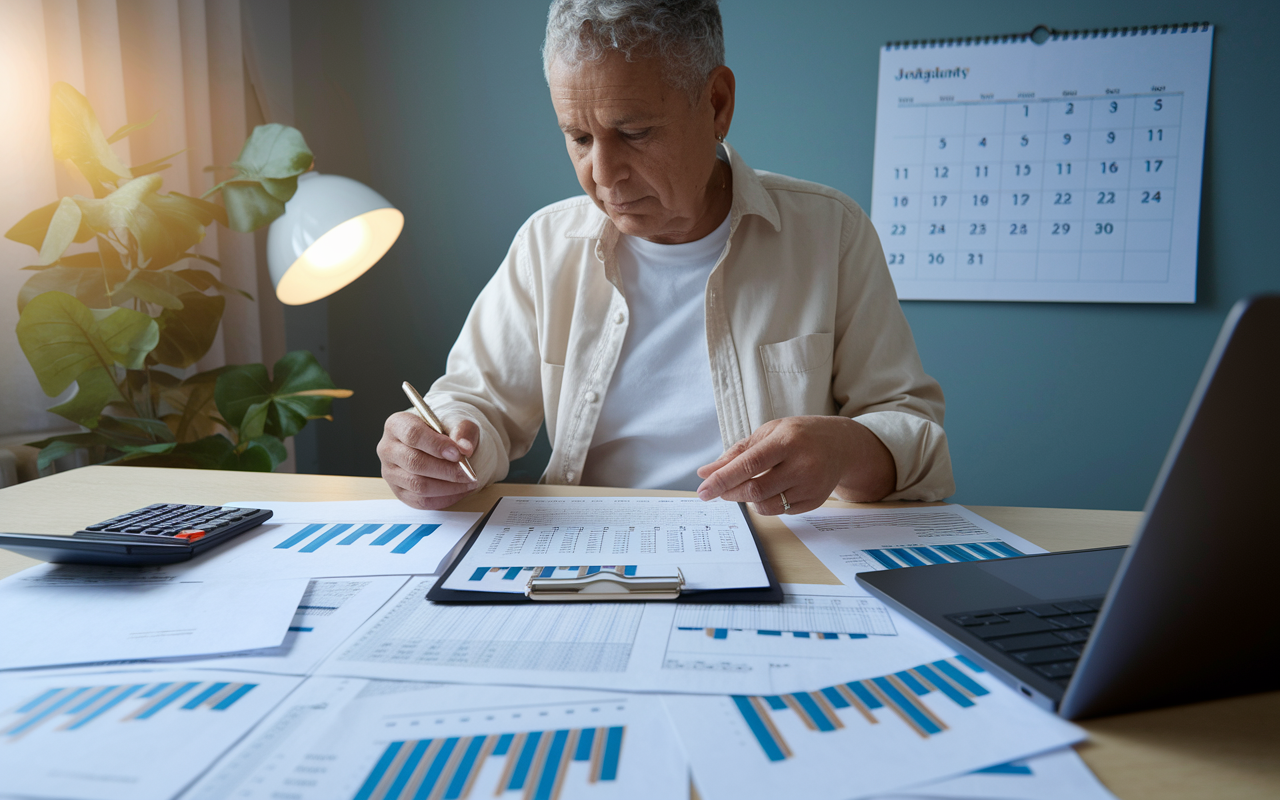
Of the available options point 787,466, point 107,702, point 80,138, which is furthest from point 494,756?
point 80,138

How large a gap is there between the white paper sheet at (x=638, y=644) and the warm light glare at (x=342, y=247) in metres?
1.03

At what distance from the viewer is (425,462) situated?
31.7 inches

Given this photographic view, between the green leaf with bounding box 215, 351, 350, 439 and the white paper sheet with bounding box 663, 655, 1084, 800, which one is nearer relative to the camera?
the white paper sheet with bounding box 663, 655, 1084, 800

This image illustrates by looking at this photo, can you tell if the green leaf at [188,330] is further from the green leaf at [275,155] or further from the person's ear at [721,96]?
the person's ear at [721,96]

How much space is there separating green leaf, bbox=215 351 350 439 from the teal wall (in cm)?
78

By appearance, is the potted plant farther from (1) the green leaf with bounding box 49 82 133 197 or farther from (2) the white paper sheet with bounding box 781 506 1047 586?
(2) the white paper sheet with bounding box 781 506 1047 586

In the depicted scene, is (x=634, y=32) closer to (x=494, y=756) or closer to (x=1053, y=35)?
(x=494, y=756)

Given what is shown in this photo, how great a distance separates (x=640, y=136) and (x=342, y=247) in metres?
0.75

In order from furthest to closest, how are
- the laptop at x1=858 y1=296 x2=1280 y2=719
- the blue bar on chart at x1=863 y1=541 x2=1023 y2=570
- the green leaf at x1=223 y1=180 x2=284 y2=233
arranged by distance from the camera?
the green leaf at x1=223 y1=180 x2=284 y2=233
the blue bar on chart at x1=863 y1=541 x2=1023 y2=570
the laptop at x1=858 y1=296 x2=1280 y2=719

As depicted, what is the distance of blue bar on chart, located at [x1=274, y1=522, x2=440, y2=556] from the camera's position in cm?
71

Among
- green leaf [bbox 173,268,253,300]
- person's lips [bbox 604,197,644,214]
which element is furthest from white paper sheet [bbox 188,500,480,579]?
green leaf [bbox 173,268,253,300]

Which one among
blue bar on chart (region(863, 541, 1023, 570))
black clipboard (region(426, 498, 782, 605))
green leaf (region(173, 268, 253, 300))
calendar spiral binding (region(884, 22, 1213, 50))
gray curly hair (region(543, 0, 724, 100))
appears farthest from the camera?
calendar spiral binding (region(884, 22, 1213, 50))

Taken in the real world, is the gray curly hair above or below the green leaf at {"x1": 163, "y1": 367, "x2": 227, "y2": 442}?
above

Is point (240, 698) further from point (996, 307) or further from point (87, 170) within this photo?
point (996, 307)
